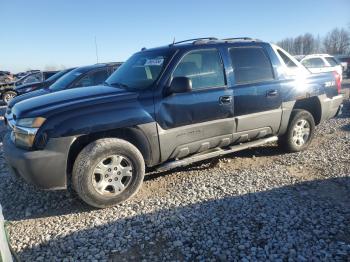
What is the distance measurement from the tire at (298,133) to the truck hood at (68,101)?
294 centimetres

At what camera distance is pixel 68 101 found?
404 centimetres

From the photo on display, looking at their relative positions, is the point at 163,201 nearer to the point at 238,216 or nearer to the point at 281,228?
the point at 238,216

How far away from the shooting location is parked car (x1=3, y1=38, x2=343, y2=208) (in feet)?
12.3

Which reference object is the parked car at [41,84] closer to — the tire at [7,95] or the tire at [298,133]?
the tire at [7,95]

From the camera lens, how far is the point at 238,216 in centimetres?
374

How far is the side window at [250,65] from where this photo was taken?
4949 mm

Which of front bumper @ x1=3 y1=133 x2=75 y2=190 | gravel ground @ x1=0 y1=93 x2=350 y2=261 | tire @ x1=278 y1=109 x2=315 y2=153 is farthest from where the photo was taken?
tire @ x1=278 y1=109 x2=315 y2=153

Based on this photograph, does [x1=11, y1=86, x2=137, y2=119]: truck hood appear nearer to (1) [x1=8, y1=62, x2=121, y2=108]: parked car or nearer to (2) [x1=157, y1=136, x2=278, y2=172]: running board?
(2) [x1=157, y1=136, x2=278, y2=172]: running board

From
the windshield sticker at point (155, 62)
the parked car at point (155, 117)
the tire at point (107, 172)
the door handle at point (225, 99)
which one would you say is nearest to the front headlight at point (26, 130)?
the parked car at point (155, 117)

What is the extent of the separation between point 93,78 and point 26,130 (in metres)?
5.40

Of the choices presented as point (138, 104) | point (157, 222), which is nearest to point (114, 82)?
point (138, 104)

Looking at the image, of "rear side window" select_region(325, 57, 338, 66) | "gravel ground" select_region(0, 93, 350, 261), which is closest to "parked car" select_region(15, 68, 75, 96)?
"gravel ground" select_region(0, 93, 350, 261)

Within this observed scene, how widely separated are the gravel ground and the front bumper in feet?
1.59

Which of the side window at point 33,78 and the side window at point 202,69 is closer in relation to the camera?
the side window at point 202,69
